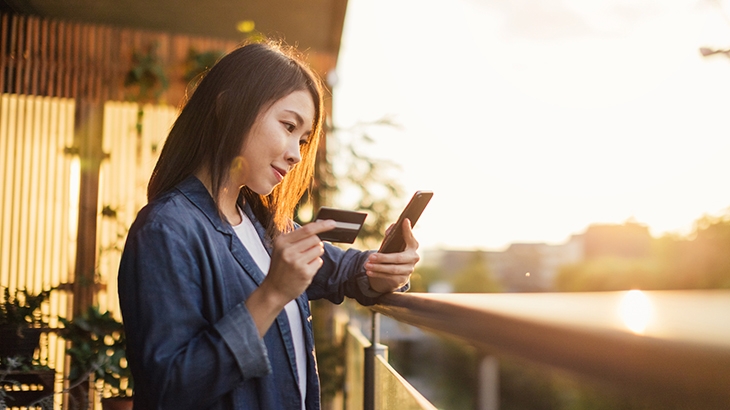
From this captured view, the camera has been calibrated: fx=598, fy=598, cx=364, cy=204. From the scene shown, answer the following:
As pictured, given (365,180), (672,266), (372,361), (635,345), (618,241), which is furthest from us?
(618,241)

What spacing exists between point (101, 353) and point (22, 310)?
0.42 metres

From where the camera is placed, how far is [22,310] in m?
2.67

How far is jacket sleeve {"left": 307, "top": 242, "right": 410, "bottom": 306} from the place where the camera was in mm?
1484

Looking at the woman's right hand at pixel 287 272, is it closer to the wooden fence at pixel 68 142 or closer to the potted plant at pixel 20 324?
the potted plant at pixel 20 324

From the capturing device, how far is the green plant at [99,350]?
2857 millimetres

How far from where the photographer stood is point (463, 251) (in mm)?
46250

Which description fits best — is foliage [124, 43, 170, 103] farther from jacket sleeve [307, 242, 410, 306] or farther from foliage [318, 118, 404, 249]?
jacket sleeve [307, 242, 410, 306]

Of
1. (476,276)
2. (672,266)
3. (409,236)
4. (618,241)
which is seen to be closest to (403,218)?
(409,236)

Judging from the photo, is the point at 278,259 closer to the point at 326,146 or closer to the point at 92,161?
the point at 326,146

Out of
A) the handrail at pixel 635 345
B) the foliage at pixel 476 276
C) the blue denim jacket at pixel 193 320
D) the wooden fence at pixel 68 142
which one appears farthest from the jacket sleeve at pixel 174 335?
Result: the foliage at pixel 476 276

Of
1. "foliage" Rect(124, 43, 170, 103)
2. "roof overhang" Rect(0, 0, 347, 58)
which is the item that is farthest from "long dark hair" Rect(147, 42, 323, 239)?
"roof overhang" Rect(0, 0, 347, 58)

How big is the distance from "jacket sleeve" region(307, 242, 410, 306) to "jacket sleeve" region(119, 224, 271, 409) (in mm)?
547

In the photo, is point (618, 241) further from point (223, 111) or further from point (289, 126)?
point (223, 111)

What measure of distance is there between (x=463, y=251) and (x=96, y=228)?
143 ft
